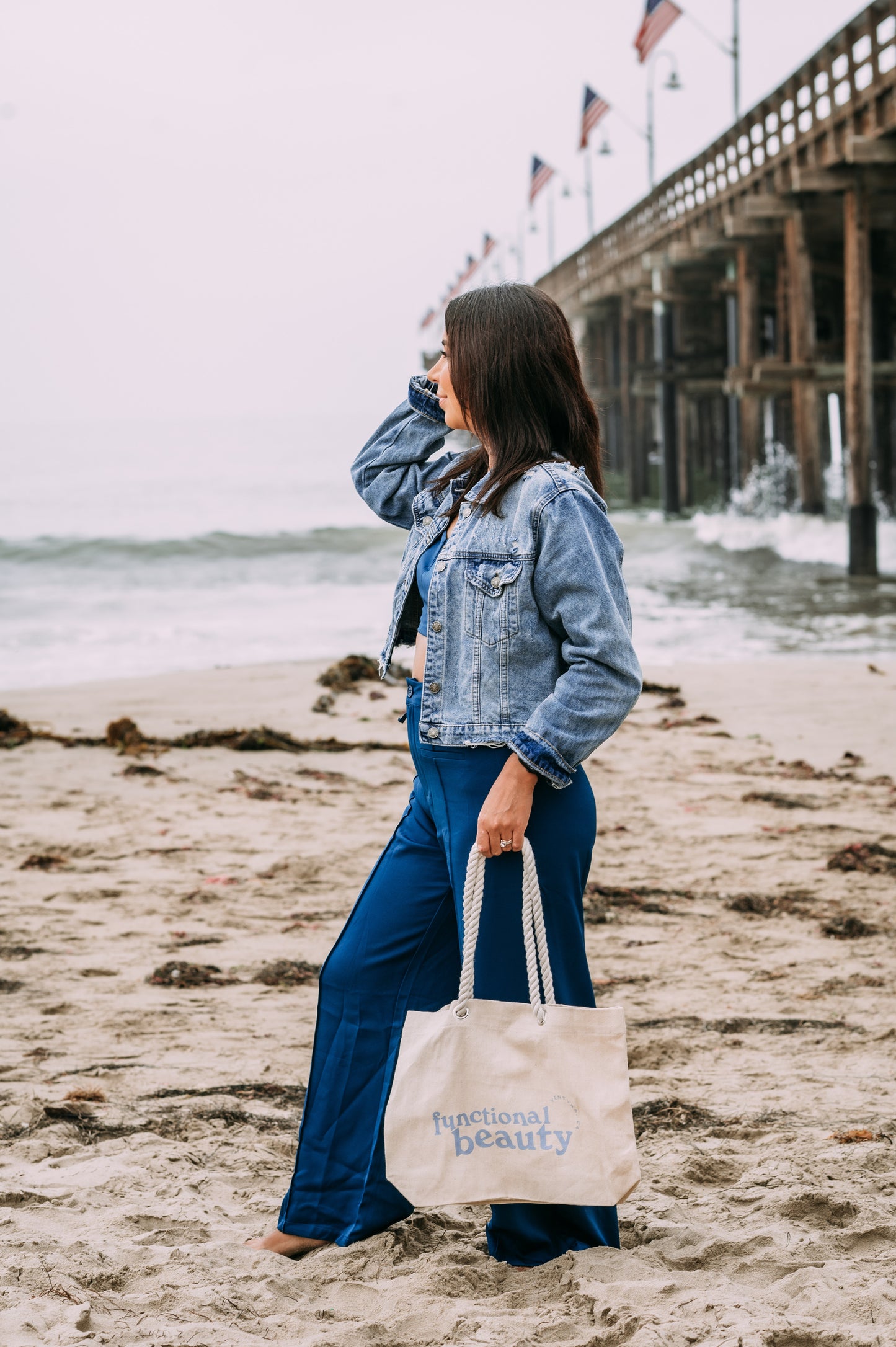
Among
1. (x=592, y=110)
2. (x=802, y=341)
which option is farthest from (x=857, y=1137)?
(x=592, y=110)

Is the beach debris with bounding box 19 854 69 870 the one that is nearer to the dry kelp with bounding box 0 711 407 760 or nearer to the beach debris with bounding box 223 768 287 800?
the beach debris with bounding box 223 768 287 800

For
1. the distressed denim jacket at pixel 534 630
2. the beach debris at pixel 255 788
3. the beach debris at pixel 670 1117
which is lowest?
the beach debris at pixel 670 1117

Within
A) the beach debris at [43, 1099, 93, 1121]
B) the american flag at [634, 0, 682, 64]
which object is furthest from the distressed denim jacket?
the american flag at [634, 0, 682, 64]

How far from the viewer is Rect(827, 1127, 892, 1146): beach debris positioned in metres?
2.73

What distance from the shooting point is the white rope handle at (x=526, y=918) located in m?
2.09

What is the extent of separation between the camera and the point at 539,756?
206cm

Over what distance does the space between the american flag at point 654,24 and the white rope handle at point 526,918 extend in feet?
71.2

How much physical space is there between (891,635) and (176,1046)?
9482mm

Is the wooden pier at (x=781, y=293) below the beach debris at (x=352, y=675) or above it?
above

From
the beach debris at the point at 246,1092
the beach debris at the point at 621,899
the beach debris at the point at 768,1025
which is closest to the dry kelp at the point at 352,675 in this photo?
the beach debris at the point at 621,899

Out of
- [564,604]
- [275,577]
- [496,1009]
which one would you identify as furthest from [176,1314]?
[275,577]

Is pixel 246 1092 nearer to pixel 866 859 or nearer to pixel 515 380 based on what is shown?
pixel 515 380

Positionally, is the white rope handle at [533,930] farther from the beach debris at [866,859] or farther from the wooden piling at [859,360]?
the wooden piling at [859,360]

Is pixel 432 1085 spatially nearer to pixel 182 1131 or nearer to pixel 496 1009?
pixel 496 1009
